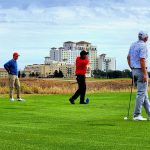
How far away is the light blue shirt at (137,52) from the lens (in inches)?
487

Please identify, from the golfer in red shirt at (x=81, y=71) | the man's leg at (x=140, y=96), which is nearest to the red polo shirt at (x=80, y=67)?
the golfer in red shirt at (x=81, y=71)

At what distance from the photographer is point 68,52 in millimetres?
190625

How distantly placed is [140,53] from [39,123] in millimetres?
2879

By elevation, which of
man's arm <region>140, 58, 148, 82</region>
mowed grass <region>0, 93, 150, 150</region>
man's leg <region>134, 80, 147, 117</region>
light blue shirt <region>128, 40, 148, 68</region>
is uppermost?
light blue shirt <region>128, 40, 148, 68</region>

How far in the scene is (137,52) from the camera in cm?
1244

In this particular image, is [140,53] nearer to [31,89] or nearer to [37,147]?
[37,147]

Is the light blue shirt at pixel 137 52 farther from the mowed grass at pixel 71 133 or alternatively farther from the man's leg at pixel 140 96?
the mowed grass at pixel 71 133

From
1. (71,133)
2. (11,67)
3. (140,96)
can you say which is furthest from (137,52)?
(11,67)

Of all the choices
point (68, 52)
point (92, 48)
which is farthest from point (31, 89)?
point (68, 52)

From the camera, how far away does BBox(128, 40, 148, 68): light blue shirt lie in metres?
12.4

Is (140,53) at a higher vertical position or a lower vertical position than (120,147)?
higher

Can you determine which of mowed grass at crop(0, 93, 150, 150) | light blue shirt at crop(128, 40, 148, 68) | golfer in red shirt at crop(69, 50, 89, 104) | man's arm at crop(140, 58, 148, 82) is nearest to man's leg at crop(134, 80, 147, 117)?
man's arm at crop(140, 58, 148, 82)

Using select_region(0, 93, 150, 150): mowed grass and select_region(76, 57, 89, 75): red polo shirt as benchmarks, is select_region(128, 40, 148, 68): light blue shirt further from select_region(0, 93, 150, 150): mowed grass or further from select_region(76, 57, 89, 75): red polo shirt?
select_region(76, 57, 89, 75): red polo shirt

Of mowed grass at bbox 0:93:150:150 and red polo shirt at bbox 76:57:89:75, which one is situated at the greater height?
red polo shirt at bbox 76:57:89:75
